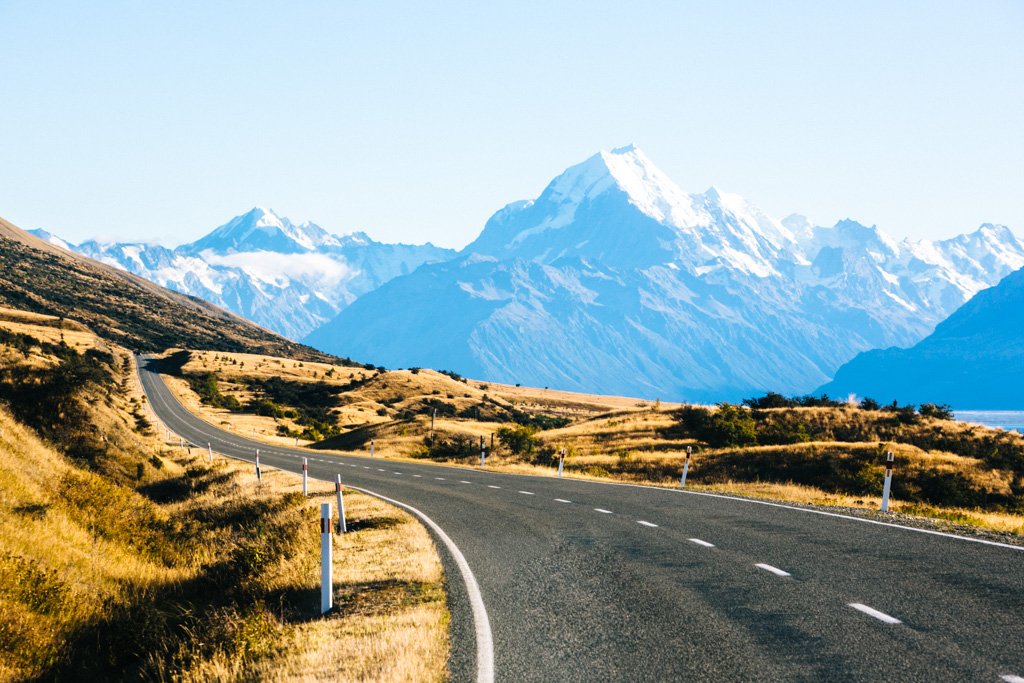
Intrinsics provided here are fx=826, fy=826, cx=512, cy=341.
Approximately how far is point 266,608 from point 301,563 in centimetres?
190

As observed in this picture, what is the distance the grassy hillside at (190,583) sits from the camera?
7453mm

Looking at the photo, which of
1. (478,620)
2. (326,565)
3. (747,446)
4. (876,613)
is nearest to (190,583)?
(326,565)

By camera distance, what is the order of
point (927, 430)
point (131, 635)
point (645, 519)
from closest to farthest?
1. point (131, 635)
2. point (645, 519)
3. point (927, 430)

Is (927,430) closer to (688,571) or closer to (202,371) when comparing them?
(688,571)

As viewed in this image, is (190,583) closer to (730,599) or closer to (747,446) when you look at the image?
(730,599)

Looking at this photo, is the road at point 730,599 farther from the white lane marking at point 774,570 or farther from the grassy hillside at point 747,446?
the grassy hillside at point 747,446

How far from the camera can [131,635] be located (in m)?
9.43

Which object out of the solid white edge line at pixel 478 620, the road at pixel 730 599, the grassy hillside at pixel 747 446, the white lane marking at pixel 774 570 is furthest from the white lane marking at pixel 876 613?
the grassy hillside at pixel 747 446

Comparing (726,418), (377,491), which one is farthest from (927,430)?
(377,491)

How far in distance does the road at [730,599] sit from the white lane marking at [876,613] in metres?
0.04

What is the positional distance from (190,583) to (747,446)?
31.9m

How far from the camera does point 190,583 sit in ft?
41.6

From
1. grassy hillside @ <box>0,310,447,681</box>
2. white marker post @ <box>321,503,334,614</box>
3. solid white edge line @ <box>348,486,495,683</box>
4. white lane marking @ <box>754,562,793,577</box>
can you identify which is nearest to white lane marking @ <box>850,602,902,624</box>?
white lane marking @ <box>754,562,793,577</box>

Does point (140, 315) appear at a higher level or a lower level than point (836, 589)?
higher
